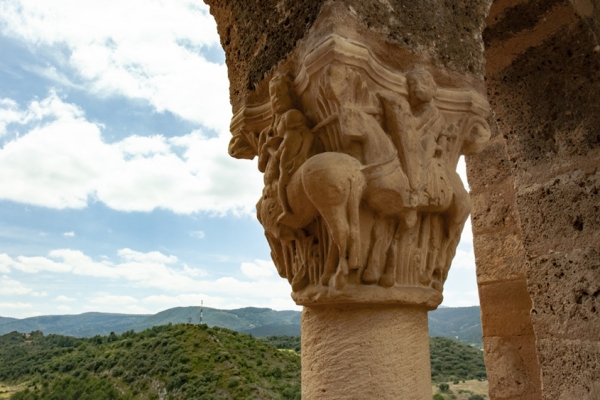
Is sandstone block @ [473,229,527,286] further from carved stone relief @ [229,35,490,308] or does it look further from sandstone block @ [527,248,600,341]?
carved stone relief @ [229,35,490,308]

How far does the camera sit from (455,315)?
10023 mm

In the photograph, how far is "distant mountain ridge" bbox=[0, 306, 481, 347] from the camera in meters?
10.1

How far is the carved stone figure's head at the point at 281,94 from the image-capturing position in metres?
1.49

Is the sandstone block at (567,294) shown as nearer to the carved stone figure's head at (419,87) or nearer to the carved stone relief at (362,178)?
the carved stone relief at (362,178)

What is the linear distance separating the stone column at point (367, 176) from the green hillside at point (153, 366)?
1170 centimetres

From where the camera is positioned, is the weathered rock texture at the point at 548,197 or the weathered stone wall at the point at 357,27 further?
the weathered rock texture at the point at 548,197

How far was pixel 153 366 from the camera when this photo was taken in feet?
57.2

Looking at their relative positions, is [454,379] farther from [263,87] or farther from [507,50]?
[263,87]

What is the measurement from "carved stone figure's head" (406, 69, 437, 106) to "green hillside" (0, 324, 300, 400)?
12.0 metres

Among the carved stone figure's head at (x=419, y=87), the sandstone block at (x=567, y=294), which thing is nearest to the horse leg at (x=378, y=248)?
the carved stone figure's head at (x=419, y=87)

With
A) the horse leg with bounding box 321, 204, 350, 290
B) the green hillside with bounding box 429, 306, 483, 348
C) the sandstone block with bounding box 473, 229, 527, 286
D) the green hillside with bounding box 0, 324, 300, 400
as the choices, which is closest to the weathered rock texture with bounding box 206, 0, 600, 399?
the horse leg with bounding box 321, 204, 350, 290

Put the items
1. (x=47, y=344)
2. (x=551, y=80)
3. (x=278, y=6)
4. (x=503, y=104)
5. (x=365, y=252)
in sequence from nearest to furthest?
(x=365, y=252), (x=278, y=6), (x=551, y=80), (x=503, y=104), (x=47, y=344)

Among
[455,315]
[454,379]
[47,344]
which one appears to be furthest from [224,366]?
[47,344]

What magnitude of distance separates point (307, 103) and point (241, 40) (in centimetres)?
60
